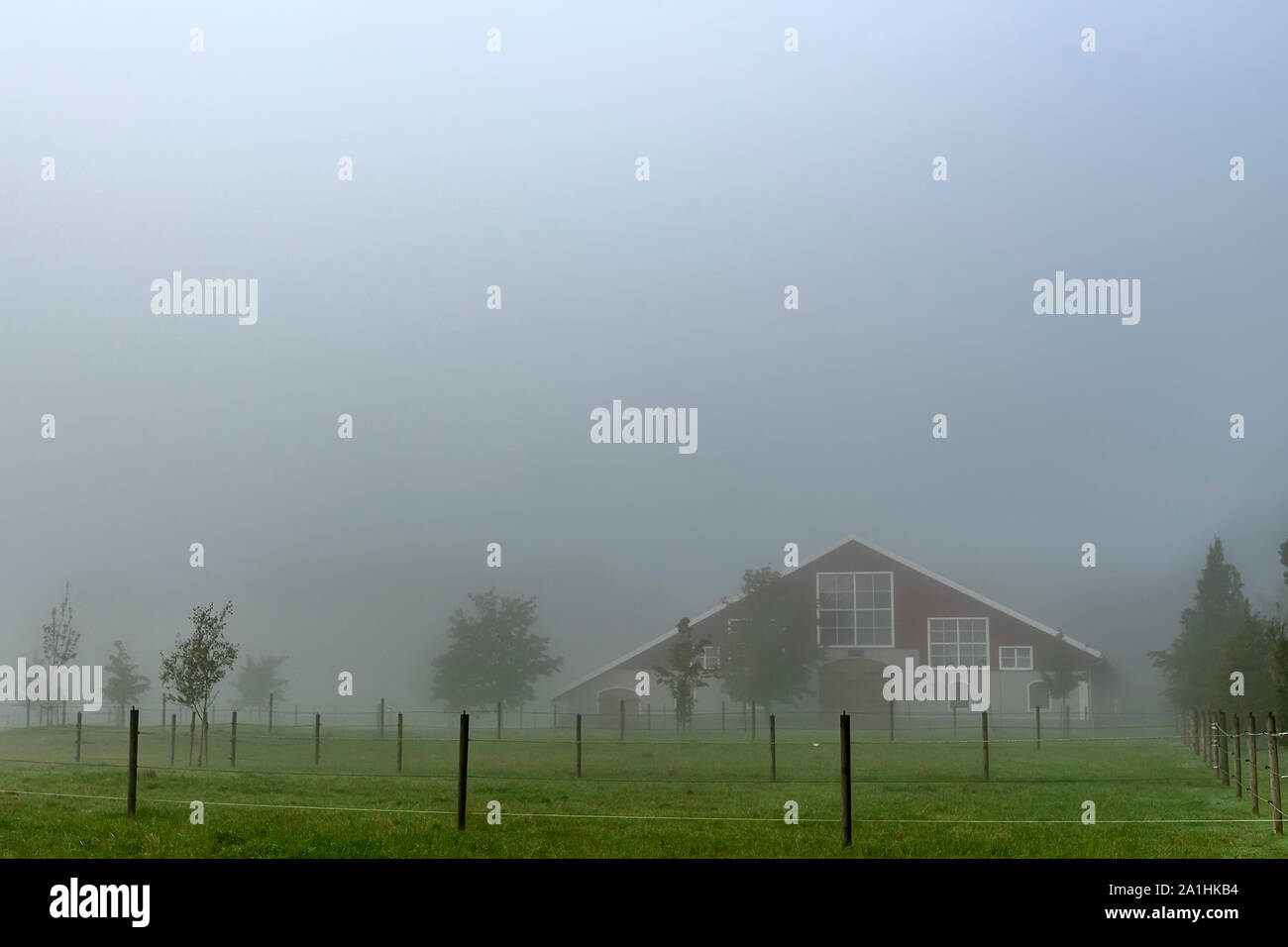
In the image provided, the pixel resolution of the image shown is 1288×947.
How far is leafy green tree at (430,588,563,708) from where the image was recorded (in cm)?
8650

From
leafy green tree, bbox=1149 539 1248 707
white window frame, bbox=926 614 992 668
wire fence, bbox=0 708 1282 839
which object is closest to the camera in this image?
wire fence, bbox=0 708 1282 839

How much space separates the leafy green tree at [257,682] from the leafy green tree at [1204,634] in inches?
2873

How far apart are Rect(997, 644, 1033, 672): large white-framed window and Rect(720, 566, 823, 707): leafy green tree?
9564 mm

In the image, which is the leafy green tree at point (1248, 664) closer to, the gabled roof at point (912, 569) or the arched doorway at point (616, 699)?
the gabled roof at point (912, 569)

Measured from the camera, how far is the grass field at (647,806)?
58.5 ft

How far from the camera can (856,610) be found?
236 feet

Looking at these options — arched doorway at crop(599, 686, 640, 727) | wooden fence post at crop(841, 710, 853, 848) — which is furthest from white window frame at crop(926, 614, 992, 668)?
wooden fence post at crop(841, 710, 853, 848)

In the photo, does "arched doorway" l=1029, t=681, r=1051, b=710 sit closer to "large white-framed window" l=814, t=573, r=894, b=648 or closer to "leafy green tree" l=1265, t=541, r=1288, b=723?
"large white-framed window" l=814, t=573, r=894, b=648

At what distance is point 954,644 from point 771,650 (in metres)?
9.79

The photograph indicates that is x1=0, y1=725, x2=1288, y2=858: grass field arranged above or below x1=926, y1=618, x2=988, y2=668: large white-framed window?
below

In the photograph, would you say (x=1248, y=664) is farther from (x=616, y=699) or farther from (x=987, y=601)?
(x=616, y=699)
